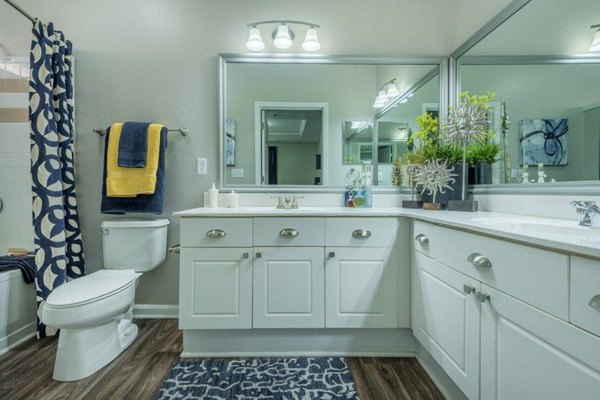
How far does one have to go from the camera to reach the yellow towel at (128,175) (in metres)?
1.88

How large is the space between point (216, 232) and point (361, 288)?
843mm

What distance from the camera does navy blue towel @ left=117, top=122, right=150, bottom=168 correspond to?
Answer: 188 centimetres

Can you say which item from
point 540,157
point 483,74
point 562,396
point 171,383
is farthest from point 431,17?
point 171,383

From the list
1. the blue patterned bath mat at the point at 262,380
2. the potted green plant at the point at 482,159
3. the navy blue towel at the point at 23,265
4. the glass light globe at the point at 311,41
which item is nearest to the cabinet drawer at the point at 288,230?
the blue patterned bath mat at the point at 262,380

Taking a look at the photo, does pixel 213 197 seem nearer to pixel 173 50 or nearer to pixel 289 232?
pixel 289 232

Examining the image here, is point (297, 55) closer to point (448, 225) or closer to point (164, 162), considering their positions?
point (164, 162)

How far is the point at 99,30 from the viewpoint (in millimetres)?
2078

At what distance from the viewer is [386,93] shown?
2131 millimetres

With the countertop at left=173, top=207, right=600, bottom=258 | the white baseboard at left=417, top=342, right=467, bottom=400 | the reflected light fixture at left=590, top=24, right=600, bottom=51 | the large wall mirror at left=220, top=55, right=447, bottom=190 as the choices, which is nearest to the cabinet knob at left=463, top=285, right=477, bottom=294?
the countertop at left=173, top=207, right=600, bottom=258

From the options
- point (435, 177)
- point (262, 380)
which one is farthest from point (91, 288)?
point (435, 177)

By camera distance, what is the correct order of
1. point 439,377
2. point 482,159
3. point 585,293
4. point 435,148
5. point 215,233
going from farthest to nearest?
1. point 435,148
2. point 482,159
3. point 215,233
4. point 439,377
5. point 585,293

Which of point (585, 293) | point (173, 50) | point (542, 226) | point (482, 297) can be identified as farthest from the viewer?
point (173, 50)

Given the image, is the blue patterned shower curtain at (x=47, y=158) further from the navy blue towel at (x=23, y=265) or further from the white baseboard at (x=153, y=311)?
the white baseboard at (x=153, y=311)

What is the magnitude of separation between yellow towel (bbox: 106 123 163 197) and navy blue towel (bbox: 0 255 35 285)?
24.7 inches
